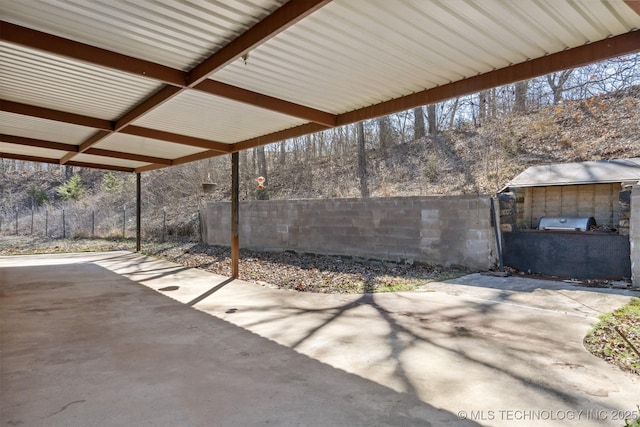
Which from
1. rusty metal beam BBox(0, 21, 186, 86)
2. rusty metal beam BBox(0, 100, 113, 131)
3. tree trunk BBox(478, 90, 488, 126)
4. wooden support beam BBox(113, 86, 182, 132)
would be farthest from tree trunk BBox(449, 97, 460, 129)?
rusty metal beam BBox(0, 21, 186, 86)

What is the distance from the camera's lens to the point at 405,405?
→ 245cm

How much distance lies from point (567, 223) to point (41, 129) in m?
9.36

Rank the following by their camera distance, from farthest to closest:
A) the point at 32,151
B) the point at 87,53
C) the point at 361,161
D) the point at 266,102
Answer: the point at 361,161 → the point at 32,151 → the point at 266,102 → the point at 87,53

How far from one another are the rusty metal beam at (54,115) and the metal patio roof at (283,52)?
2 centimetres

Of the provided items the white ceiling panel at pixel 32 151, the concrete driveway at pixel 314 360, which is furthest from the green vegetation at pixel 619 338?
the white ceiling panel at pixel 32 151

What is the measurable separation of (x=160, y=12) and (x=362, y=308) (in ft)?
12.5

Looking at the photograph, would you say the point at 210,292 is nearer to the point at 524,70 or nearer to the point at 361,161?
the point at 524,70

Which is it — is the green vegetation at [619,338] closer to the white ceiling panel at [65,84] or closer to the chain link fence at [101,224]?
the white ceiling panel at [65,84]

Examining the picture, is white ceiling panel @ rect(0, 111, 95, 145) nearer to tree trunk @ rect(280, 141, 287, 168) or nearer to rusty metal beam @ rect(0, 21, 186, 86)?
rusty metal beam @ rect(0, 21, 186, 86)

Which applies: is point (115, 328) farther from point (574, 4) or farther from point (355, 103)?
point (574, 4)

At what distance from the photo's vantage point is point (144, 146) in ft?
26.2

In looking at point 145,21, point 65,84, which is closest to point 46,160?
point 65,84

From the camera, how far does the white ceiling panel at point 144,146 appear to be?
727 cm

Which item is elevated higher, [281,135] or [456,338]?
[281,135]
